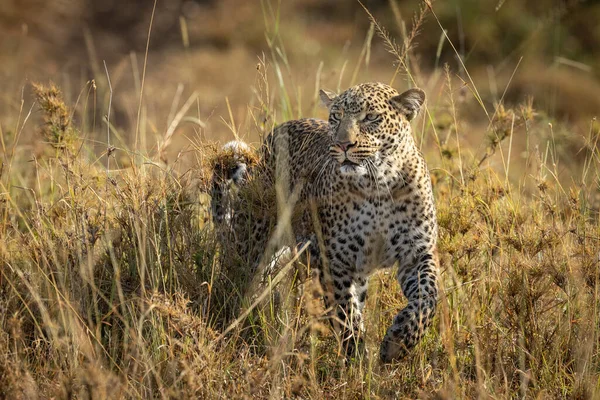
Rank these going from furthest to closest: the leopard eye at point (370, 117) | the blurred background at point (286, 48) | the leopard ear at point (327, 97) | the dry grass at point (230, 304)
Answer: the blurred background at point (286, 48) → the leopard ear at point (327, 97) → the leopard eye at point (370, 117) → the dry grass at point (230, 304)

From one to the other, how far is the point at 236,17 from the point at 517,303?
13.2 m

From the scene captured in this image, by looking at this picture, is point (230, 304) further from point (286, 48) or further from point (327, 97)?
point (286, 48)

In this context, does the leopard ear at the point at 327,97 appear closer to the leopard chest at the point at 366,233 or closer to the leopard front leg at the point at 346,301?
the leopard chest at the point at 366,233

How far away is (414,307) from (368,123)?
117 cm

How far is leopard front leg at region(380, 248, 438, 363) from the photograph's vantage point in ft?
17.6

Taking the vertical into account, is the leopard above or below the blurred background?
below

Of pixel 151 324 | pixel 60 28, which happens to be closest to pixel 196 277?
pixel 151 324

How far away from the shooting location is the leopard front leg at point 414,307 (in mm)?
5371

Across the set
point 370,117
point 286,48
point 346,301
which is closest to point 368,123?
point 370,117

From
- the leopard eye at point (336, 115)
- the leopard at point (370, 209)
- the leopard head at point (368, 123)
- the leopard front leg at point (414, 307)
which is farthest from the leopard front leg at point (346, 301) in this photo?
the leopard eye at point (336, 115)

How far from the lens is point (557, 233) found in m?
5.34

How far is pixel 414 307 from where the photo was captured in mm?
5523

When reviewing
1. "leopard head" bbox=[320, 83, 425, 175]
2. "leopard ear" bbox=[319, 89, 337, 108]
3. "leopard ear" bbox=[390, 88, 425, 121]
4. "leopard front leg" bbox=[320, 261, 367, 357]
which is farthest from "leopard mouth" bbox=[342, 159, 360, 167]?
"leopard ear" bbox=[319, 89, 337, 108]

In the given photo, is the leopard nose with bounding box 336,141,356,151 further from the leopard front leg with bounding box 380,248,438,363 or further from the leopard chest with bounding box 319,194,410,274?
the leopard front leg with bounding box 380,248,438,363
